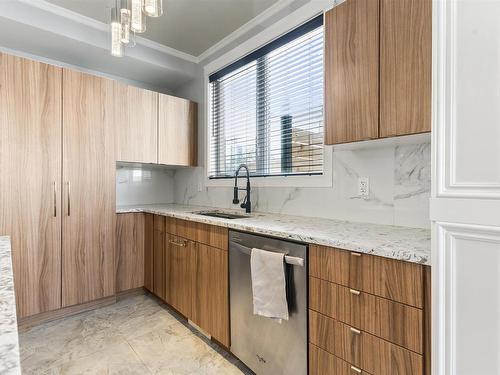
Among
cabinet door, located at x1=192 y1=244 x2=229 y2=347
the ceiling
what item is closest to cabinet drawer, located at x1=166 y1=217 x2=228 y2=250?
cabinet door, located at x1=192 y1=244 x2=229 y2=347

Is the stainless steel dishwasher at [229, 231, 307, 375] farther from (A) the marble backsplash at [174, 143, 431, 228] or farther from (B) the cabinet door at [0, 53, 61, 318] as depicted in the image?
(B) the cabinet door at [0, 53, 61, 318]

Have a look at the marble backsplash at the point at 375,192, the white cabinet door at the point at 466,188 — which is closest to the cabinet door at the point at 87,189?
the marble backsplash at the point at 375,192

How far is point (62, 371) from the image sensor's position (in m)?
1.74

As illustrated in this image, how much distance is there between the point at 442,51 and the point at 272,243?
1076 mm

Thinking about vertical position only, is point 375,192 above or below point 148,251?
above

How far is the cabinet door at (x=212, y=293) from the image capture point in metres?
1.86

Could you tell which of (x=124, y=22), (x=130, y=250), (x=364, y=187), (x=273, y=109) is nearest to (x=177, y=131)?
(x=273, y=109)

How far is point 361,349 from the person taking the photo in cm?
115

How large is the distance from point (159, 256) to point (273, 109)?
5.49 feet

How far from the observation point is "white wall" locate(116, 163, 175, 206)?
3250 mm

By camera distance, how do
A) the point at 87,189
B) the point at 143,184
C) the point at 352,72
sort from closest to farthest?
the point at 352,72
the point at 87,189
the point at 143,184

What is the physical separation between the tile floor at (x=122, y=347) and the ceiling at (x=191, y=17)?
2568 millimetres

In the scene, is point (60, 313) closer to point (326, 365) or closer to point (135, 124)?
point (135, 124)

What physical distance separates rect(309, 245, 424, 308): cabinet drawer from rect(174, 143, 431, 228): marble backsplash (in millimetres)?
593
